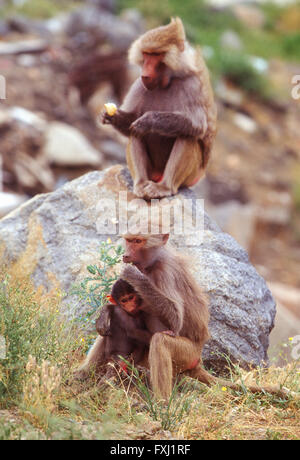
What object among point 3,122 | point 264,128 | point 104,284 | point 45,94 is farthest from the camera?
point 264,128

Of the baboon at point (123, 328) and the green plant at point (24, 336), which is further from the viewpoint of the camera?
the baboon at point (123, 328)

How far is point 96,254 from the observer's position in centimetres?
531

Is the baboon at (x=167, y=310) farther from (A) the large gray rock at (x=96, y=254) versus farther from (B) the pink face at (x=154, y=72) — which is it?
(B) the pink face at (x=154, y=72)

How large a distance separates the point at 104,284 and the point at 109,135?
462 inches

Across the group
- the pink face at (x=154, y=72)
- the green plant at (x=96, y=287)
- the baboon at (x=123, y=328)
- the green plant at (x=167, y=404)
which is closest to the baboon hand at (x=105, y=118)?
the pink face at (x=154, y=72)

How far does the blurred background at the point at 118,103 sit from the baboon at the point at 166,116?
548 cm

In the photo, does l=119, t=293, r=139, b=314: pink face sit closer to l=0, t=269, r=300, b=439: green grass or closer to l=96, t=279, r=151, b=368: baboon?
l=96, t=279, r=151, b=368: baboon

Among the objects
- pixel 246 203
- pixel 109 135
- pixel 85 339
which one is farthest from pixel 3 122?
pixel 85 339

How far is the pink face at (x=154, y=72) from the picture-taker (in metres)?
5.66

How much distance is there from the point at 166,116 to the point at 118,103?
9.92 metres

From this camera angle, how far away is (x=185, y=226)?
5.55 metres

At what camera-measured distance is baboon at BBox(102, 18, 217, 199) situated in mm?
5680

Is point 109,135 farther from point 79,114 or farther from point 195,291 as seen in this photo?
point 195,291

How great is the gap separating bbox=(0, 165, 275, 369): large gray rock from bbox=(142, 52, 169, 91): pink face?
0.91 meters
